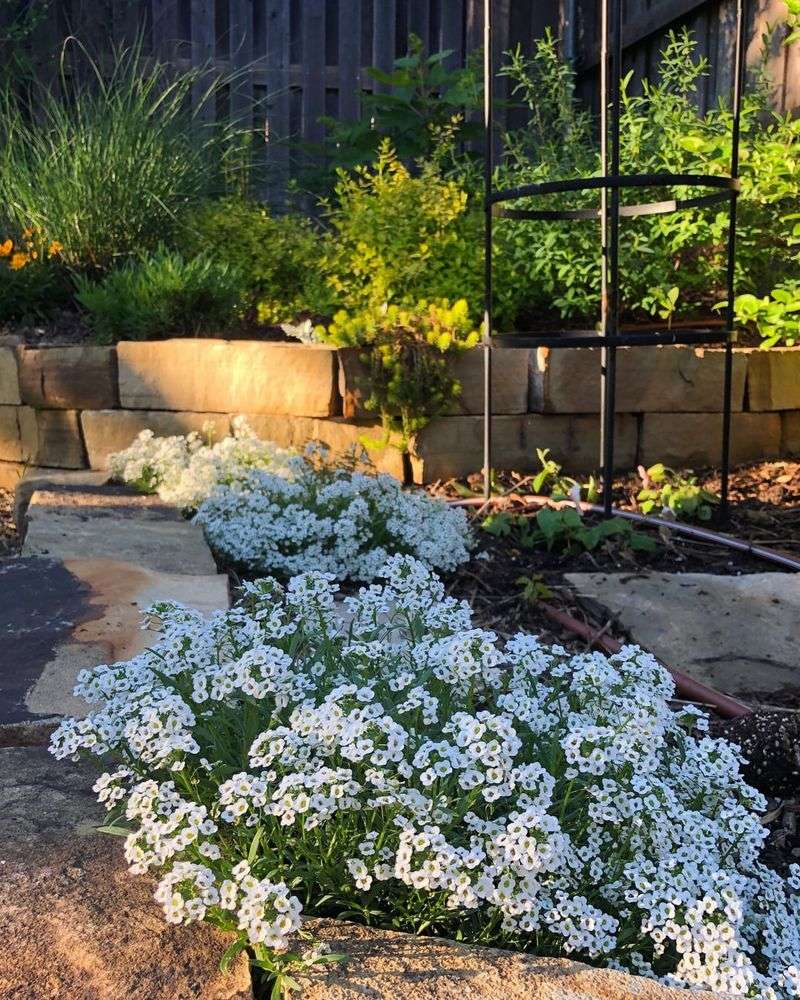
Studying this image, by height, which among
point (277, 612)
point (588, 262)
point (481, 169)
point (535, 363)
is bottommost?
point (277, 612)

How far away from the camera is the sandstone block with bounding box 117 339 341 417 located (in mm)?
4398

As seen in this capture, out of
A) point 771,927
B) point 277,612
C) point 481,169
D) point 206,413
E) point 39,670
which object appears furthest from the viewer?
point 481,169

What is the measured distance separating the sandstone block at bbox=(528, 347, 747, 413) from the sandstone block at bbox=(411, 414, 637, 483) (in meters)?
0.07

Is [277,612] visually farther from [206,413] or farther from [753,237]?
[753,237]

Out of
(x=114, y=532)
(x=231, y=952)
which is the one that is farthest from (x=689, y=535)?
(x=231, y=952)

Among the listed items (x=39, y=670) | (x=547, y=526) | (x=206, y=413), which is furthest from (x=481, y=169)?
(x=39, y=670)

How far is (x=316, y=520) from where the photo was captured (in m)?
3.28

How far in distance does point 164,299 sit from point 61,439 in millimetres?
824

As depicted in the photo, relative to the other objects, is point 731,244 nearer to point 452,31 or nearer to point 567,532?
point 567,532

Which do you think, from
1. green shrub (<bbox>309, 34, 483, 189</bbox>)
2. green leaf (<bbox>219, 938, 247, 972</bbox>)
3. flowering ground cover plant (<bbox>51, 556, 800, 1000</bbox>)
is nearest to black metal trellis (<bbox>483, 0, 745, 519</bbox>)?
flowering ground cover plant (<bbox>51, 556, 800, 1000</bbox>)

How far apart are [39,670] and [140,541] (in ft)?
3.76

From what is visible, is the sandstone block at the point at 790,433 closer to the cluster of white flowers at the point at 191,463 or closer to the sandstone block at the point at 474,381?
the sandstone block at the point at 474,381

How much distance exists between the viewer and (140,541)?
3266 millimetres

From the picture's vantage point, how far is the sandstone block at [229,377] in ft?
14.4
